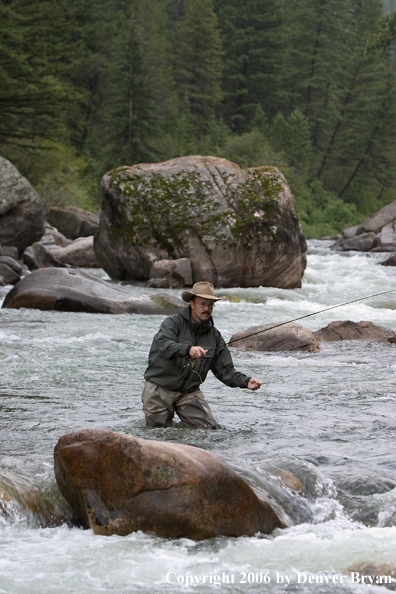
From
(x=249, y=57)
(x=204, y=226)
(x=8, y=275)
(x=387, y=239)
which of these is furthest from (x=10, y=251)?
(x=249, y=57)

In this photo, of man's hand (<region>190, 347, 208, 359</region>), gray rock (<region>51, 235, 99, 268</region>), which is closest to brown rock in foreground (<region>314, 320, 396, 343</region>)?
man's hand (<region>190, 347, 208, 359</region>)

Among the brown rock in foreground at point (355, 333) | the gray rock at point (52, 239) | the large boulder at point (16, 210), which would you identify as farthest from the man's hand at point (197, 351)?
the gray rock at point (52, 239)

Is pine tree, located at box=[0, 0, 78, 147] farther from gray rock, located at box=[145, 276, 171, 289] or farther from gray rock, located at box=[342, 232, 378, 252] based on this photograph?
gray rock, located at box=[145, 276, 171, 289]

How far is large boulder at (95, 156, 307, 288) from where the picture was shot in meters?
17.3

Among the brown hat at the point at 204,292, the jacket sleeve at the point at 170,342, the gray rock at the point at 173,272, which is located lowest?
the gray rock at the point at 173,272

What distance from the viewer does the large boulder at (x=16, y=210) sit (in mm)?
20469

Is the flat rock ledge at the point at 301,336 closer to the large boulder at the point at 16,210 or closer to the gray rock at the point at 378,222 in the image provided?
the large boulder at the point at 16,210

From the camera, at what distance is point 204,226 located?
57.2ft

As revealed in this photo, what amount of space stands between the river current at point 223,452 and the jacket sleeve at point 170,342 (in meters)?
0.71

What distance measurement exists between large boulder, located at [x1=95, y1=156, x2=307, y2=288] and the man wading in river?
413 inches

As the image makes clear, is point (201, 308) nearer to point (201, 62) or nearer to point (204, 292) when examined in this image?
point (204, 292)

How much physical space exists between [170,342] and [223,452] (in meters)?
0.94

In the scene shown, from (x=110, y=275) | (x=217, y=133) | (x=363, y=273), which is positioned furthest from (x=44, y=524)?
(x=217, y=133)

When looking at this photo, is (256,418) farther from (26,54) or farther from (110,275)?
(26,54)
